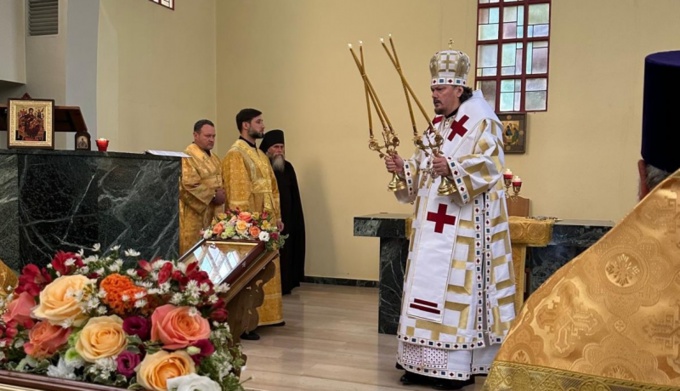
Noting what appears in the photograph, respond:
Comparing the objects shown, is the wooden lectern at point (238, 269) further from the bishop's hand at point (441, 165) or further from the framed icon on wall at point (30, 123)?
the framed icon on wall at point (30, 123)

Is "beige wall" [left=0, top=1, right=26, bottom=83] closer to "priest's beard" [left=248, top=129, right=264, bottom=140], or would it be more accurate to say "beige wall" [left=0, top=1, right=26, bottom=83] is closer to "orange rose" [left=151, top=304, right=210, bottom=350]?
"priest's beard" [left=248, top=129, right=264, bottom=140]

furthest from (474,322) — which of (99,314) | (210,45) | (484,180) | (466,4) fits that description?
(210,45)

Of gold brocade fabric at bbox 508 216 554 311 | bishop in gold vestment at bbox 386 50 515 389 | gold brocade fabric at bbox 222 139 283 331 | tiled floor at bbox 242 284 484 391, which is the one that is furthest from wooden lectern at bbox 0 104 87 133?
gold brocade fabric at bbox 508 216 554 311

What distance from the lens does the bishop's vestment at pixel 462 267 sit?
3979mm

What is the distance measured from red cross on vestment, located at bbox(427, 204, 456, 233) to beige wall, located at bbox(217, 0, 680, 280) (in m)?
4.00

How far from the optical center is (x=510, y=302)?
13.6 ft

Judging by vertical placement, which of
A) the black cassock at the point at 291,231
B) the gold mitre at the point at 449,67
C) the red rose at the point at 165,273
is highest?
the gold mitre at the point at 449,67

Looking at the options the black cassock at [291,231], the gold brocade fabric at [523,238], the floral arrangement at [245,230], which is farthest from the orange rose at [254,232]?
the black cassock at [291,231]

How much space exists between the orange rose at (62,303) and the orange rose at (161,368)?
0.74ft

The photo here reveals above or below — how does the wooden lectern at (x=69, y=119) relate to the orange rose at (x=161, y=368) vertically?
above

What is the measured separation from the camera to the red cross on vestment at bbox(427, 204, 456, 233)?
406 centimetres

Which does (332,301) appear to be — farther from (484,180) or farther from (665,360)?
(665,360)

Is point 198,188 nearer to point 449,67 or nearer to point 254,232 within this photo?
point 254,232

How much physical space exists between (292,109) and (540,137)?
10.8 ft
